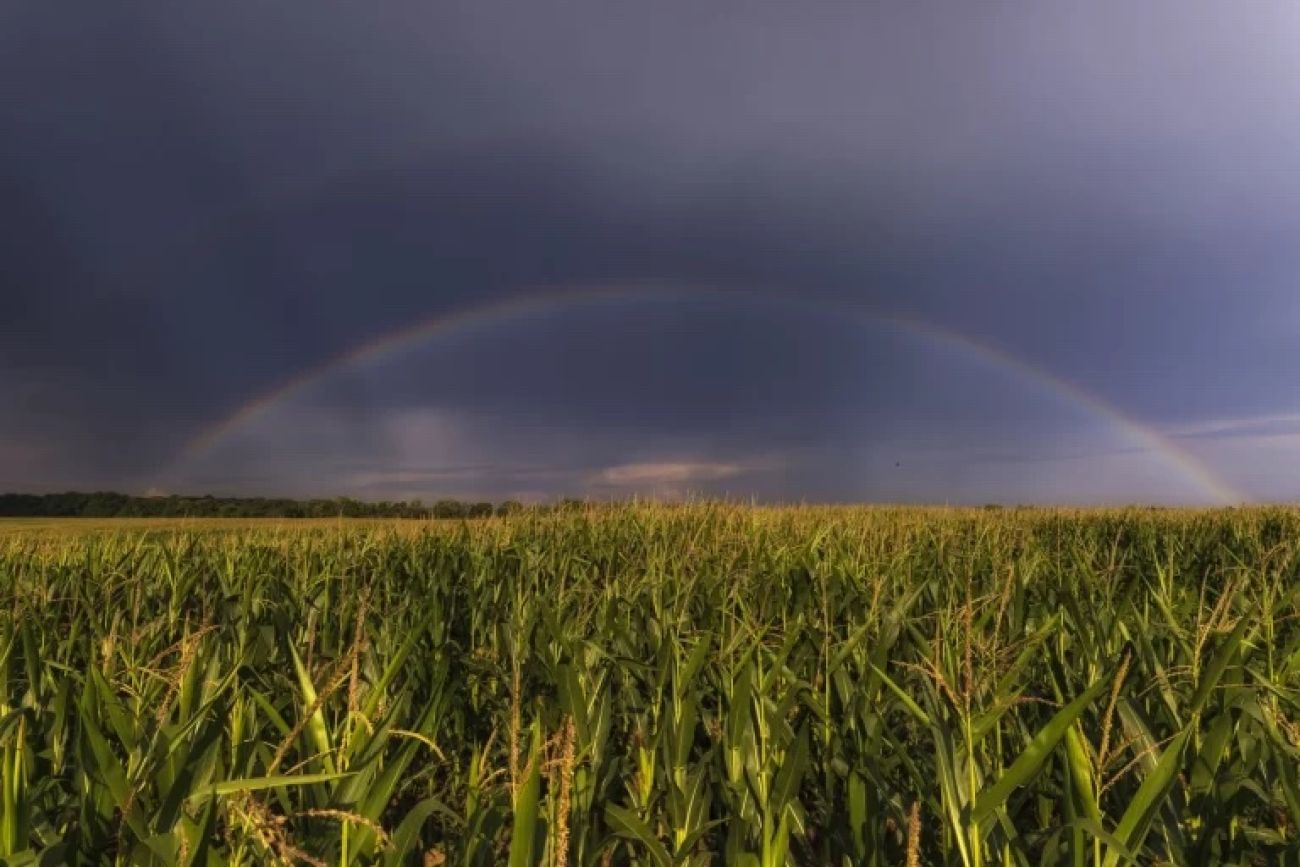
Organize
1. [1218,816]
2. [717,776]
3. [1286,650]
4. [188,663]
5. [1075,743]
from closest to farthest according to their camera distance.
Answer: [1075,743], [1218,816], [188,663], [717,776], [1286,650]

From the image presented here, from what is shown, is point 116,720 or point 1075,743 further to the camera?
point 116,720

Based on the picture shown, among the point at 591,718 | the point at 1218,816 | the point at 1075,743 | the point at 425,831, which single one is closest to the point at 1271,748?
the point at 1218,816

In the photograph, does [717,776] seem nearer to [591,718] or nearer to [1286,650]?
[591,718]

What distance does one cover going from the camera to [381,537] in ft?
37.7

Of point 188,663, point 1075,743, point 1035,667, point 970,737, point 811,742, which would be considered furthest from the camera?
point 1035,667

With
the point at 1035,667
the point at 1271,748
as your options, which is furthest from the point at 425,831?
the point at 1035,667

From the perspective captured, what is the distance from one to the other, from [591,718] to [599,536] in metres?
8.30

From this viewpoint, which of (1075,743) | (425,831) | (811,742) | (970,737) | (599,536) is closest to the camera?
(1075,743)

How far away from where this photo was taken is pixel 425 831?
2.97 metres

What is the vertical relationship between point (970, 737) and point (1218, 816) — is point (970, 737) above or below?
above

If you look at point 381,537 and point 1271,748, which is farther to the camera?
point 381,537

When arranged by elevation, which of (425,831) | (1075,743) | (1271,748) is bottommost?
(425,831)

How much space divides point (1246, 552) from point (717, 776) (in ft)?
40.1

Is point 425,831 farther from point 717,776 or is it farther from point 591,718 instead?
point 717,776
